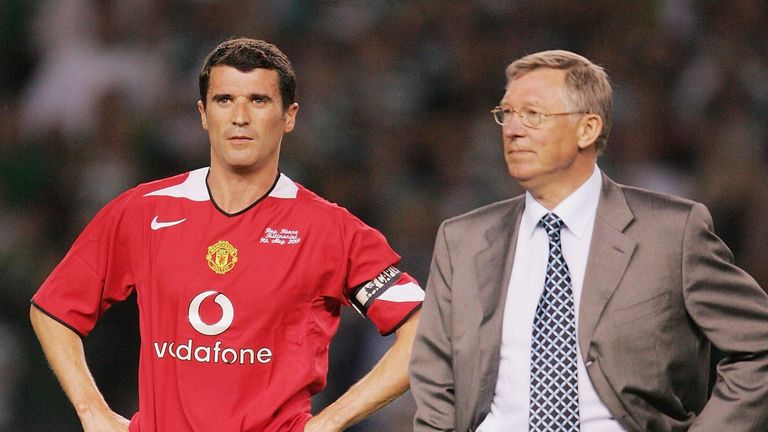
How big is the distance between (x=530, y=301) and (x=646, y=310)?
0.33 metres

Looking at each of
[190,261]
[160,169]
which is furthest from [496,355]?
[160,169]

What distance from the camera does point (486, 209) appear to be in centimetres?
441

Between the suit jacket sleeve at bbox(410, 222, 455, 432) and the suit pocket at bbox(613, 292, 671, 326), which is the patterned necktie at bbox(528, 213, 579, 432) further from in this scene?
the suit jacket sleeve at bbox(410, 222, 455, 432)

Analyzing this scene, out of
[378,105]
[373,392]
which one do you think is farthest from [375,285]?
[378,105]

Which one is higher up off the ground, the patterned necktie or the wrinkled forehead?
the wrinkled forehead

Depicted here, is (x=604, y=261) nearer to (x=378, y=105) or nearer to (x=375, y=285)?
(x=375, y=285)

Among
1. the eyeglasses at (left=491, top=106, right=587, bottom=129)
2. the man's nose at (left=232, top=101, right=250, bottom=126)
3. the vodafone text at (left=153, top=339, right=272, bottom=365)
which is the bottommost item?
the vodafone text at (left=153, top=339, right=272, bottom=365)

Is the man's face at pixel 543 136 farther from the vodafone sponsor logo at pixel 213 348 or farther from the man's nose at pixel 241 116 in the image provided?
the vodafone sponsor logo at pixel 213 348

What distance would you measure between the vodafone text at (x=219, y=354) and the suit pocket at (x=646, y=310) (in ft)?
3.73

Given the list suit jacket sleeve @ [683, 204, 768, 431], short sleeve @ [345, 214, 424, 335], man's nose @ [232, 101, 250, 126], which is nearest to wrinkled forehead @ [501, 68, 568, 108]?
suit jacket sleeve @ [683, 204, 768, 431]

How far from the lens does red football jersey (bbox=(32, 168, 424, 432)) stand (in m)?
4.52

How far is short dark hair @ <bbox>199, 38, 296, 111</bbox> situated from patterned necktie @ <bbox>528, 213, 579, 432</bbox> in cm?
114

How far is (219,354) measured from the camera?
4516mm

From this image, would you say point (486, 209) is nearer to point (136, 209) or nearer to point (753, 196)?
point (136, 209)
